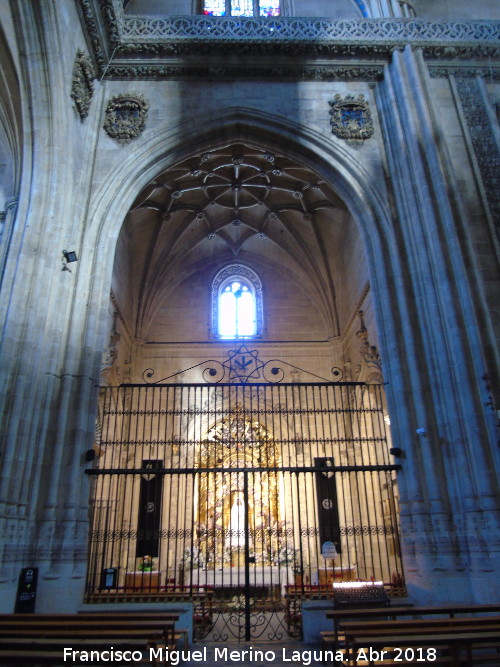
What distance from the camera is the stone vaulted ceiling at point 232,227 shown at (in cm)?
1475

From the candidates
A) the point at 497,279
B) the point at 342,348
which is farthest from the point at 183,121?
the point at 342,348

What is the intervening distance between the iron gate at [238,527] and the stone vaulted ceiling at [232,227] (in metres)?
4.44

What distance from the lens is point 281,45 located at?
1114cm

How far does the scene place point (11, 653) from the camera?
388 cm

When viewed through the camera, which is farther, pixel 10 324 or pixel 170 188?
pixel 170 188

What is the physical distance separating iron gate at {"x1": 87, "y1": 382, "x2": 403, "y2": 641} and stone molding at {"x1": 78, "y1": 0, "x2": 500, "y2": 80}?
706 centimetres

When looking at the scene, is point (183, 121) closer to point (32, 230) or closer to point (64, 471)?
point (32, 230)

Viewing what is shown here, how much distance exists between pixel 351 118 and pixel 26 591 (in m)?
10.6

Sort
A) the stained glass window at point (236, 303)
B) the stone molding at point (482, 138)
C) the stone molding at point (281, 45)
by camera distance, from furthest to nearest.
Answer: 1. the stained glass window at point (236, 303)
2. the stone molding at point (281, 45)
3. the stone molding at point (482, 138)

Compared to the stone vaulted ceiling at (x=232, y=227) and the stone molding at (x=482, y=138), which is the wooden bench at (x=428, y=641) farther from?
the stone vaulted ceiling at (x=232, y=227)

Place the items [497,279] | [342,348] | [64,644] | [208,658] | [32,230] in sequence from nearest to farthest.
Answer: [64,644] < [208,658] < [32,230] < [497,279] < [342,348]

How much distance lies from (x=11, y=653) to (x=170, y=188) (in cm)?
1309

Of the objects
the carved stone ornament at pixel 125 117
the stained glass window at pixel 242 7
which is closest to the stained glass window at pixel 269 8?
the stained glass window at pixel 242 7

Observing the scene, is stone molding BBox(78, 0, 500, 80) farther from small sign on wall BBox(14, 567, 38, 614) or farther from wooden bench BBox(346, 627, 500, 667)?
wooden bench BBox(346, 627, 500, 667)
